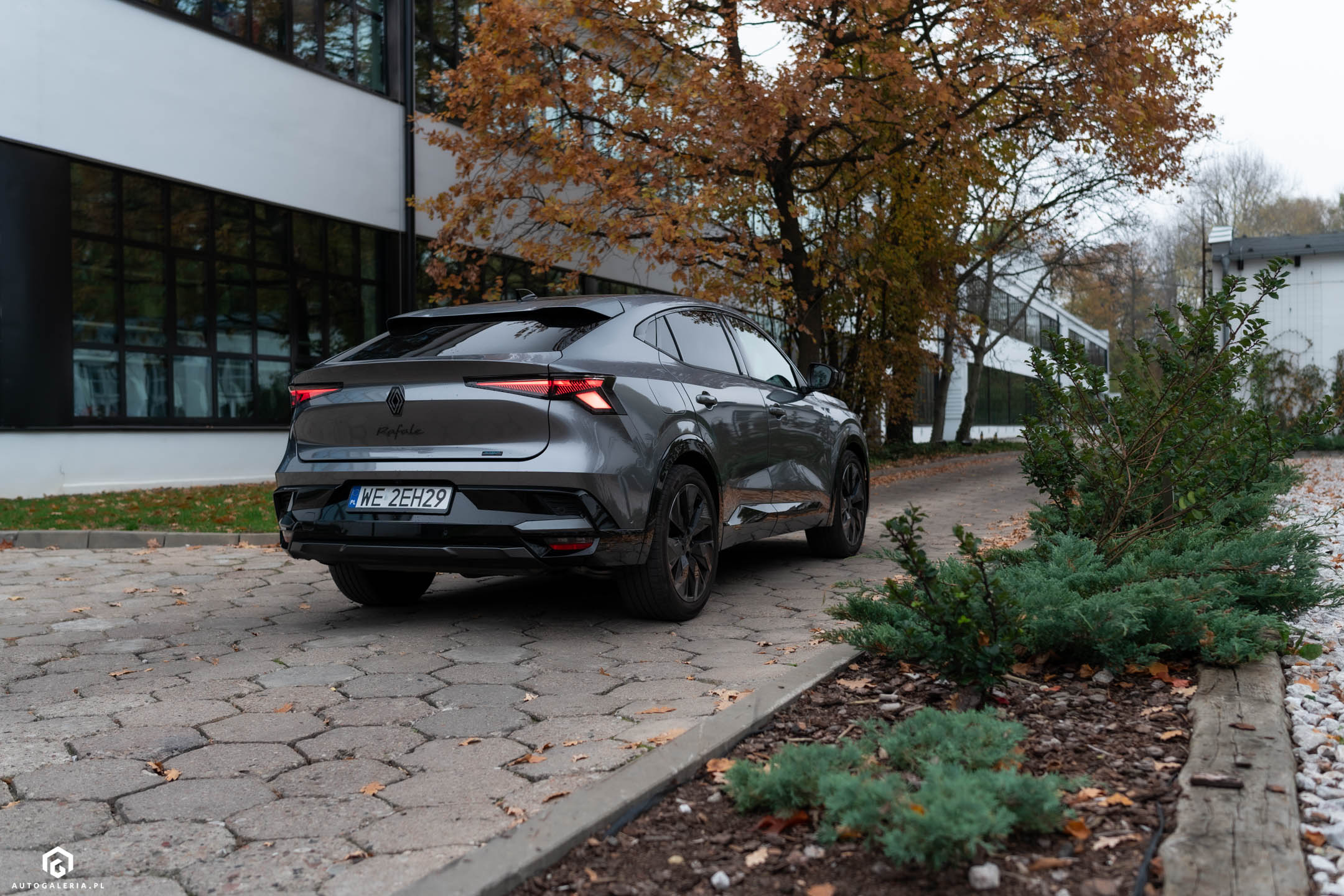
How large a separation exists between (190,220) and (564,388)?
1112 centimetres

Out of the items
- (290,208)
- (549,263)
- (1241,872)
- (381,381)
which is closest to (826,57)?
(549,263)

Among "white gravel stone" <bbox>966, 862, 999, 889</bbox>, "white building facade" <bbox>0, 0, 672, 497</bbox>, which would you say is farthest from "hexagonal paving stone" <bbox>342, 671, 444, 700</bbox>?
"white building facade" <bbox>0, 0, 672, 497</bbox>

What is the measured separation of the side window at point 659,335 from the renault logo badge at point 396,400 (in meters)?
1.18

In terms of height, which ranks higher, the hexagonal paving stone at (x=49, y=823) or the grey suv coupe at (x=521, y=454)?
the grey suv coupe at (x=521, y=454)

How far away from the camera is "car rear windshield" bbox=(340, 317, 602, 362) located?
5.13m

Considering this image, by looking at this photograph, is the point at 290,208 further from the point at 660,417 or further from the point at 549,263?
the point at 660,417

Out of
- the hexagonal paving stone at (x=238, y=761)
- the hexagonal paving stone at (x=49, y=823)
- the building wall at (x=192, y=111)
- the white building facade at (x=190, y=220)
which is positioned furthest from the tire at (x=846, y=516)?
the building wall at (x=192, y=111)

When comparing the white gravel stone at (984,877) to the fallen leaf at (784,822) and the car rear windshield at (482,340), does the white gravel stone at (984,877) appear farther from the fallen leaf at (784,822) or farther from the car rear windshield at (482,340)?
the car rear windshield at (482,340)

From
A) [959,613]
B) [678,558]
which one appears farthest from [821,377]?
[959,613]

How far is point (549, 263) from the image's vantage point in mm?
15484

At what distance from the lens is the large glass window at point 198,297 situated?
515 inches

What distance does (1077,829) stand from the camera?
260 centimetres

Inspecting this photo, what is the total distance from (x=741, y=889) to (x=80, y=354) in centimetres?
1275

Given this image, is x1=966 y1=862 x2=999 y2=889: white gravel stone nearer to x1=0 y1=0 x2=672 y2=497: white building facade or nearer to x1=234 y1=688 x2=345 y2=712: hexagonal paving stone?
x1=234 y1=688 x2=345 y2=712: hexagonal paving stone
